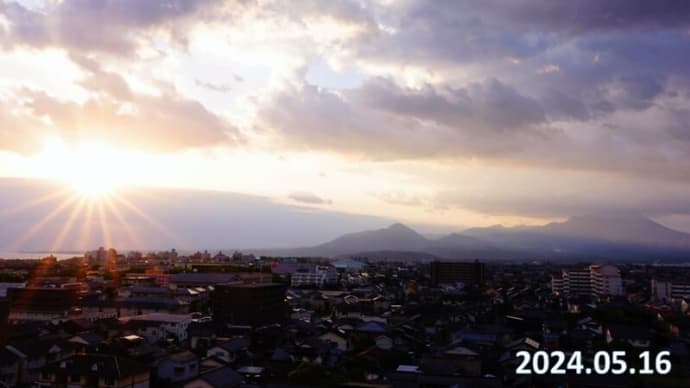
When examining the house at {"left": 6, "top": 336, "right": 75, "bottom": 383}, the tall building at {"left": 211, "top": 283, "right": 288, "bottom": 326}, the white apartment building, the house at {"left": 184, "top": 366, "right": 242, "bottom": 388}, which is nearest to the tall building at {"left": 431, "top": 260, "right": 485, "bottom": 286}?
the white apartment building

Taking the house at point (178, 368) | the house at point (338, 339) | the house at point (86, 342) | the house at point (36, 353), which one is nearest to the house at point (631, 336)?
the house at point (338, 339)

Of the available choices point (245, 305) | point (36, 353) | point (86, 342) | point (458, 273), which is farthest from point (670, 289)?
point (36, 353)

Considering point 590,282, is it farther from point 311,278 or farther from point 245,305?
point 245,305

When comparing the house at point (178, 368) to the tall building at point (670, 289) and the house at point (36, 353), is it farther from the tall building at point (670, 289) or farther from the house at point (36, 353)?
the tall building at point (670, 289)

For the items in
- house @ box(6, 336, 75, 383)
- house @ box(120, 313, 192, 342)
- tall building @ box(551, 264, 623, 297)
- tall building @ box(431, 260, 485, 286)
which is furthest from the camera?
tall building @ box(431, 260, 485, 286)

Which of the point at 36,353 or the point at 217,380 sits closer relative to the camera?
the point at 217,380

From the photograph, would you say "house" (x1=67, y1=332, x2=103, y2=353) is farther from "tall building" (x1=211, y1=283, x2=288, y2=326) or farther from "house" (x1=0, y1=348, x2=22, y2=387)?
"tall building" (x1=211, y1=283, x2=288, y2=326)
